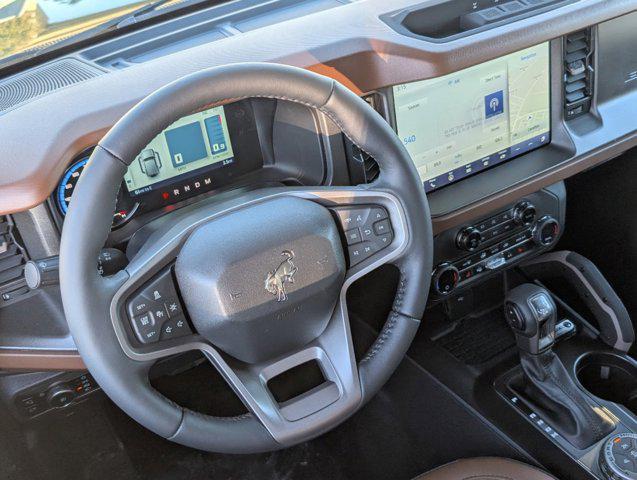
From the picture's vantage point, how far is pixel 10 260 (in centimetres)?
116

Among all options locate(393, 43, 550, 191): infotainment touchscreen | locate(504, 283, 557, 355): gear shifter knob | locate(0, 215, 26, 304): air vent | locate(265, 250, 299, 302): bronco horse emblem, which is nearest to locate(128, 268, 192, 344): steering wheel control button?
locate(265, 250, 299, 302): bronco horse emblem

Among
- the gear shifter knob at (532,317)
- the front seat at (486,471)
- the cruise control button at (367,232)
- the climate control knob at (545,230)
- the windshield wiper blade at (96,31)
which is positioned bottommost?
the front seat at (486,471)

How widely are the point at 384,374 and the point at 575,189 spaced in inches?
37.5

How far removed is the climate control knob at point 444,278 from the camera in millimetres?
1602

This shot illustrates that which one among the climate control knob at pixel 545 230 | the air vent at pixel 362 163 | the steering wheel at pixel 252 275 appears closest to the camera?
the steering wheel at pixel 252 275

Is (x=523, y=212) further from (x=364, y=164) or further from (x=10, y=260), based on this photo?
(x=10, y=260)

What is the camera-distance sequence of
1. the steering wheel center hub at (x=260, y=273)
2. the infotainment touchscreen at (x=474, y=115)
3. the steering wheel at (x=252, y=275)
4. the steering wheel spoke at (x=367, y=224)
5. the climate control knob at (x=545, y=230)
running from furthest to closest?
the climate control knob at (x=545, y=230)
the infotainment touchscreen at (x=474, y=115)
the steering wheel spoke at (x=367, y=224)
the steering wheel center hub at (x=260, y=273)
the steering wheel at (x=252, y=275)

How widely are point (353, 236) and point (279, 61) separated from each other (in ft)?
1.05

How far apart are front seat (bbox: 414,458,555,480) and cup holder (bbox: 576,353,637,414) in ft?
1.05

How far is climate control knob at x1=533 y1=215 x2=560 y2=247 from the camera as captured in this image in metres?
1.70

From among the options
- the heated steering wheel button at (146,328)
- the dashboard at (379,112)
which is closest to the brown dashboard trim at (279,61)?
the dashboard at (379,112)

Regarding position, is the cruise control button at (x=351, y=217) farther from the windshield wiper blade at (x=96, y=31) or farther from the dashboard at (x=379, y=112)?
the windshield wiper blade at (x=96, y=31)

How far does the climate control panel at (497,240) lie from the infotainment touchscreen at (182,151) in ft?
1.83

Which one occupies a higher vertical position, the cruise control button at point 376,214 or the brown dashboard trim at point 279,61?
the brown dashboard trim at point 279,61
